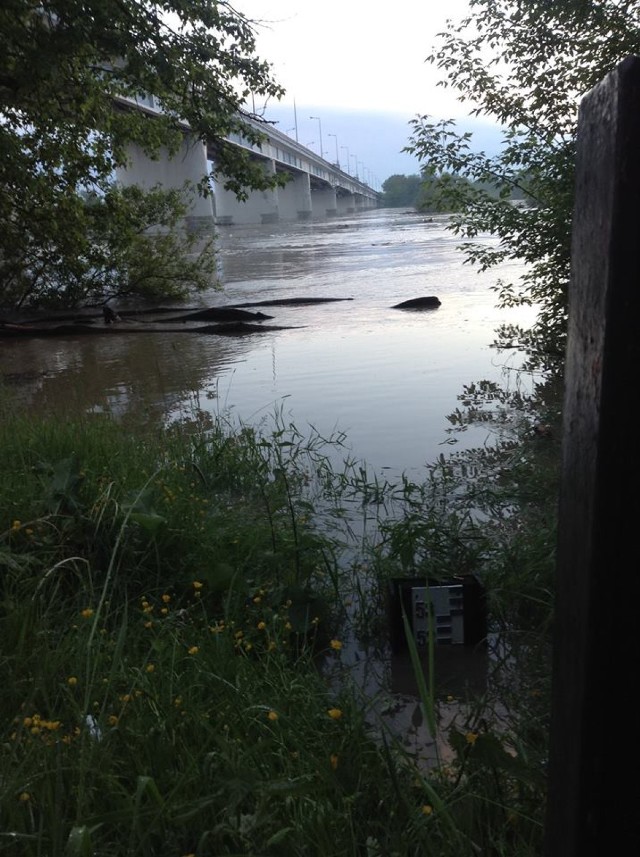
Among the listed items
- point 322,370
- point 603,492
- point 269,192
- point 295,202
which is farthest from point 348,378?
point 295,202

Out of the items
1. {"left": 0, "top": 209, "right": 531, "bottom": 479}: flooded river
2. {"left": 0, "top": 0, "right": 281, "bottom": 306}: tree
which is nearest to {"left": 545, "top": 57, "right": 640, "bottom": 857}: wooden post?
{"left": 0, "top": 209, "right": 531, "bottom": 479}: flooded river

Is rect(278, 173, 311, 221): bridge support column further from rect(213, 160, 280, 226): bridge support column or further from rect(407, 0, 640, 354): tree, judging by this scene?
rect(407, 0, 640, 354): tree

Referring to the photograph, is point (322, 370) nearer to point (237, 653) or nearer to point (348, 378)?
point (348, 378)

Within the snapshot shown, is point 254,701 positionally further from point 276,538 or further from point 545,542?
point 545,542

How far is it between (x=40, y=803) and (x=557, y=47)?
7.16 meters

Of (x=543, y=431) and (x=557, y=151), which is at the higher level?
(x=557, y=151)

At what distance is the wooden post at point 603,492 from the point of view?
1.08m

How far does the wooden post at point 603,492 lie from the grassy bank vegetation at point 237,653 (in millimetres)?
784

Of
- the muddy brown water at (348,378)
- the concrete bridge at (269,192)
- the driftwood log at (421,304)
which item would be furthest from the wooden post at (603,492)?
the concrete bridge at (269,192)

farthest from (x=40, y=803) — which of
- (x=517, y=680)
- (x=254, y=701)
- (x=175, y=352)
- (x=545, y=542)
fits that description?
(x=175, y=352)

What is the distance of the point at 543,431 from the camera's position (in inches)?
237

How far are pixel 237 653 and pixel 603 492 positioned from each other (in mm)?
2239

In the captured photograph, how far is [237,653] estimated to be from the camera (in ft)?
10.3

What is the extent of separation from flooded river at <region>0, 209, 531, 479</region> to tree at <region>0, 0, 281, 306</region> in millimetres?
1822
